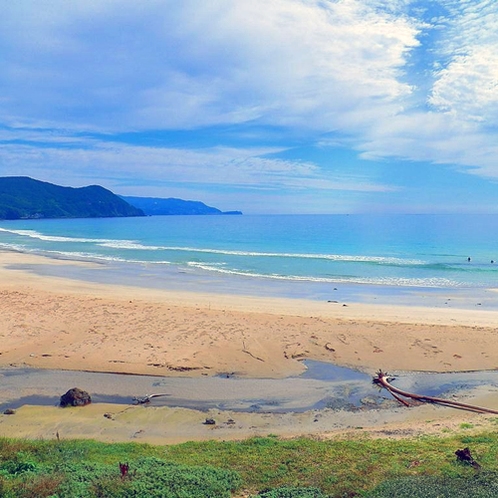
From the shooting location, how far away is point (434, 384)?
13.4 metres

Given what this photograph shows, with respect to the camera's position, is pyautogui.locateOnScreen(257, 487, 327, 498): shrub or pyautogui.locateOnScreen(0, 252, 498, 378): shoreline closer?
pyautogui.locateOnScreen(257, 487, 327, 498): shrub

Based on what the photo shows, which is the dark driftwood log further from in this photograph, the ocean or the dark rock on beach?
the ocean

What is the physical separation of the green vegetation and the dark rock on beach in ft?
7.88

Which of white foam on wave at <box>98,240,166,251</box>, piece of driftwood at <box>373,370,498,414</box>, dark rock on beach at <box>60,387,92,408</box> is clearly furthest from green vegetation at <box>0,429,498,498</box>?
white foam on wave at <box>98,240,166,251</box>

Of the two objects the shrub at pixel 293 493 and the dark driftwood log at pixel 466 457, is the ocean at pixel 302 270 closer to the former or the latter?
the dark driftwood log at pixel 466 457

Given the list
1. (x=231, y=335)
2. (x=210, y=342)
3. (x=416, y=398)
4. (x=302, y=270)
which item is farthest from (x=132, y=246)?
(x=416, y=398)

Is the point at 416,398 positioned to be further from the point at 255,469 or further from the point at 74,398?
the point at 74,398

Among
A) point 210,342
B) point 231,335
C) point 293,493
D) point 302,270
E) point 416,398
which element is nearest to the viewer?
point 293,493

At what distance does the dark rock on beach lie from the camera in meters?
11.5

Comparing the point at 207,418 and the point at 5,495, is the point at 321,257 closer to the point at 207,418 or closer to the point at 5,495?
the point at 207,418

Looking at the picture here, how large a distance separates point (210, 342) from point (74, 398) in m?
5.87

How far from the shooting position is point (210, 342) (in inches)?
651

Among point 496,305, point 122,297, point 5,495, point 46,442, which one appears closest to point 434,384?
point 46,442

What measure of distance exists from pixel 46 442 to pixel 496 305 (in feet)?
77.5
